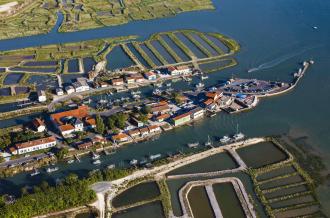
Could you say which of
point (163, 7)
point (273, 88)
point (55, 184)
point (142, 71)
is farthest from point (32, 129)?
point (163, 7)

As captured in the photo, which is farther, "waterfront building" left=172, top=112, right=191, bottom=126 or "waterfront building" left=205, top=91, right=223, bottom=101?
"waterfront building" left=205, top=91, right=223, bottom=101

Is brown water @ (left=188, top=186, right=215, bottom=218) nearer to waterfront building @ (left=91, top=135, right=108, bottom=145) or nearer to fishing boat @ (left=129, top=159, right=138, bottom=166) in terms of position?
fishing boat @ (left=129, top=159, right=138, bottom=166)

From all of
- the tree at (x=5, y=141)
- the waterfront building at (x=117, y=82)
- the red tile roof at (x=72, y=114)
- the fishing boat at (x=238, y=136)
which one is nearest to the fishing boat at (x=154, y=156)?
the fishing boat at (x=238, y=136)

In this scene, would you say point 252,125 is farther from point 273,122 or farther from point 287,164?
point 287,164

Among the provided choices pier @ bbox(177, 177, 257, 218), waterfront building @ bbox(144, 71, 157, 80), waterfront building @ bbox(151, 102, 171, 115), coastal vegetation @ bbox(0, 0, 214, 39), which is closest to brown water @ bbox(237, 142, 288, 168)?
pier @ bbox(177, 177, 257, 218)

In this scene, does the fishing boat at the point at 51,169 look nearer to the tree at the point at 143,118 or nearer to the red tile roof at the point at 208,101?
the tree at the point at 143,118
